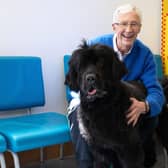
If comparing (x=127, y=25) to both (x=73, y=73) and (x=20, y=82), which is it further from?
(x=20, y=82)

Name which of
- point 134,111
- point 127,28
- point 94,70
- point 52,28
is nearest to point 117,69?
point 94,70

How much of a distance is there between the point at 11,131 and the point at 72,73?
0.67 meters

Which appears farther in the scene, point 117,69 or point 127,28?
point 127,28

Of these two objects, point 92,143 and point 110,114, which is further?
point 92,143

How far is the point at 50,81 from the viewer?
10.1 feet

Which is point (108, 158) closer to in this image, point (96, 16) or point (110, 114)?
point (110, 114)

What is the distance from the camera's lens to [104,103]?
1.81m

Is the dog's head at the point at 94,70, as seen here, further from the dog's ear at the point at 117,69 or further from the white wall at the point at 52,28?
the white wall at the point at 52,28

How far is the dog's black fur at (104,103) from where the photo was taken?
1746 mm

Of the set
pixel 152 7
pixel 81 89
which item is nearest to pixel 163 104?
pixel 81 89

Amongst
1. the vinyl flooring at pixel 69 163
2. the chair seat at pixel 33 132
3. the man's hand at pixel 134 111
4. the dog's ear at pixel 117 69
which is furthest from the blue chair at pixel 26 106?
the dog's ear at pixel 117 69

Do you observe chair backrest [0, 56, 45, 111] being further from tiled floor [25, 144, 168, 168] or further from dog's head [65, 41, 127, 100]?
dog's head [65, 41, 127, 100]

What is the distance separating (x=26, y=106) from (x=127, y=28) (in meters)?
1.07

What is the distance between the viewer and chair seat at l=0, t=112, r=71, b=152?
7.13 feet
